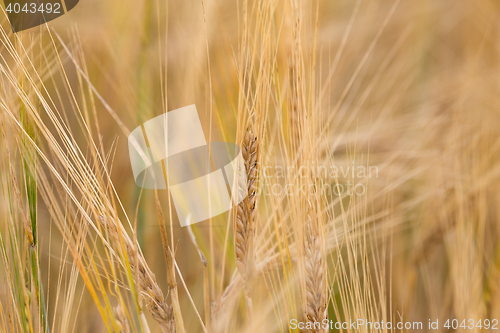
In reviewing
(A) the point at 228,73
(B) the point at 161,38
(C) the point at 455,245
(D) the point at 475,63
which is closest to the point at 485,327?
(C) the point at 455,245

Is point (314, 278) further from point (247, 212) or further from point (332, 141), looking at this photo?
point (332, 141)

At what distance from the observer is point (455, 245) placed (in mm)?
563

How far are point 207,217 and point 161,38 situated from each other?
342mm

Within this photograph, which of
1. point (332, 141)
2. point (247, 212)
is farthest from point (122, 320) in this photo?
point (332, 141)

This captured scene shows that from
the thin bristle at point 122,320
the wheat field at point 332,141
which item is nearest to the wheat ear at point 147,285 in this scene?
Result: the thin bristle at point 122,320

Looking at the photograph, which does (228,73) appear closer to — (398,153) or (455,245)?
(398,153)

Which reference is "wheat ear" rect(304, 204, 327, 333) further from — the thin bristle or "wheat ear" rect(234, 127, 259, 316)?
the thin bristle

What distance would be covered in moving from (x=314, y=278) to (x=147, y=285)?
222 millimetres

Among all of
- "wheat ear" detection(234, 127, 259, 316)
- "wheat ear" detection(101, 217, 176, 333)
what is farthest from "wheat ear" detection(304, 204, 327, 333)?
"wheat ear" detection(101, 217, 176, 333)

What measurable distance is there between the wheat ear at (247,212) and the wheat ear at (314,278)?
0.08 m

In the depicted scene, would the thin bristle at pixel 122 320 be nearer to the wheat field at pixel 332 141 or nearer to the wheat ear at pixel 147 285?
the wheat ear at pixel 147 285

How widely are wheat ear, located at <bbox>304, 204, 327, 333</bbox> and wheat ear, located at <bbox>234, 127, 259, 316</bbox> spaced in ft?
0.25

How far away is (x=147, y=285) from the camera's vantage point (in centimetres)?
38

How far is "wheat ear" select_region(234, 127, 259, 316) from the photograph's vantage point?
0.42 meters
